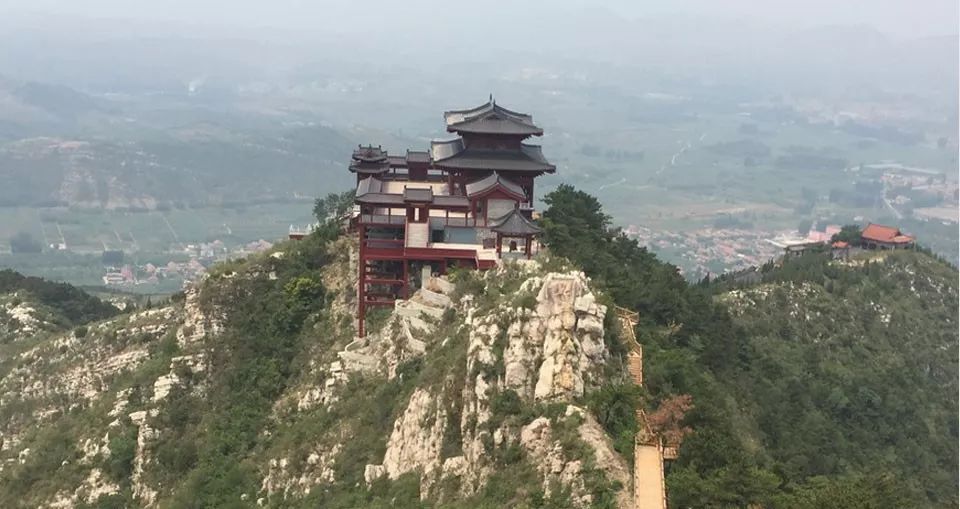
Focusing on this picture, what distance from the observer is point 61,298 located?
39188mm

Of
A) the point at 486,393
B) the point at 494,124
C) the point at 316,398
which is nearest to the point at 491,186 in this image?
the point at 494,124

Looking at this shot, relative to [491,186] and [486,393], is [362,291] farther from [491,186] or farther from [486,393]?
[486,393]

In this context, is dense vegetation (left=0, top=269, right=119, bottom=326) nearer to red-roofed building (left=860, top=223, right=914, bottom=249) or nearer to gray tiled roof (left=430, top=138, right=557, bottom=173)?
gray tiled roof (left=430, top=138, right=557, bottom=173)

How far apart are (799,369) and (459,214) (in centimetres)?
1200

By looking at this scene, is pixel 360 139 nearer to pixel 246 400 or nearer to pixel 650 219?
pixel 650 219

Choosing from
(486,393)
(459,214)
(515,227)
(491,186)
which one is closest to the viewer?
(486,393)

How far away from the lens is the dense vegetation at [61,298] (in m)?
38.0

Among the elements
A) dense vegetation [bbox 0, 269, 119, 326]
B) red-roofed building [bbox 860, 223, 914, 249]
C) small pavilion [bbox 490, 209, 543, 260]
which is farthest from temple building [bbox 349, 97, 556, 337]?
red-roofed building [bbox 860, 223, 914, 249]

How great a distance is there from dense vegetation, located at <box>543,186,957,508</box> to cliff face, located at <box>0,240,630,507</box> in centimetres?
214

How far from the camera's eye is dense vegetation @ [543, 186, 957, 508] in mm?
15531

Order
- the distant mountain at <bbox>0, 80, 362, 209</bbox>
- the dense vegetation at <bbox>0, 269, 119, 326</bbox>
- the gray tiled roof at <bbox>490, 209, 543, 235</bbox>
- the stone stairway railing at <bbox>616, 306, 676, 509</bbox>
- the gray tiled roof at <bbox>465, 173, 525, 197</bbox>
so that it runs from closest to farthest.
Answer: the stone stairway railing at <bbox>616, 306, 676, 509</bbox> → the gray tiled roof at <bbox>490, 209, 543, 235</bbox> → the gray tiled roof at <bbox>465, 173, 525, 197</bbox> → the dense vegetation at <bbox>0, 269, 119, 326</bbox> → the distant mountain at <bbox>0, 80, 362, 209</bbox>

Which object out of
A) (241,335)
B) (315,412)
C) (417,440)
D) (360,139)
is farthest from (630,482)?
(360,139)

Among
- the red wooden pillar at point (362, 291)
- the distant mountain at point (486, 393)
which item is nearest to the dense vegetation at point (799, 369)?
the distant mountain at point (486, 393)

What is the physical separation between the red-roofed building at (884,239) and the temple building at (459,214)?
23271mm
